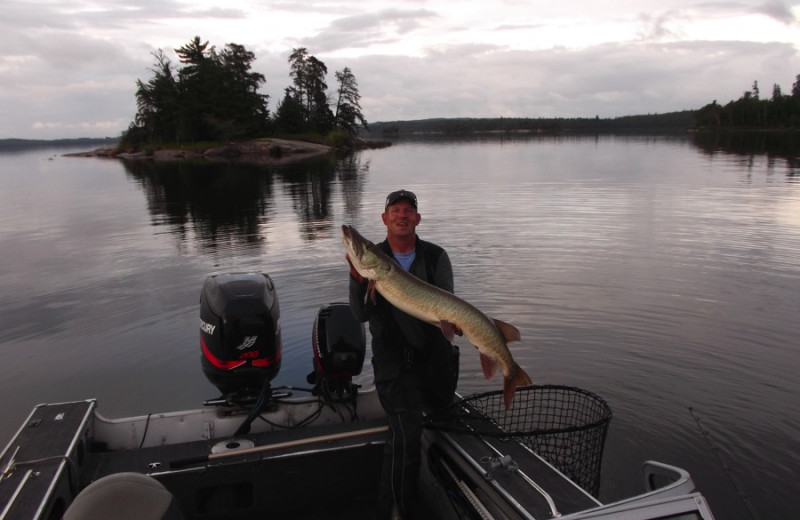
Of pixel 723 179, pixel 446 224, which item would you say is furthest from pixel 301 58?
pixel 446 224

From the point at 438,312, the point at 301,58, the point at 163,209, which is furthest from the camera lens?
the point at 301,58

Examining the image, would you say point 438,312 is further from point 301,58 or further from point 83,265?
point 301,58

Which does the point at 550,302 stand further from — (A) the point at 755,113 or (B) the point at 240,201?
(A) the point at 755,113

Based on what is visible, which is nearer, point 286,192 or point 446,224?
point 446,224

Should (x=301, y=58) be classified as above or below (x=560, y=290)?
above

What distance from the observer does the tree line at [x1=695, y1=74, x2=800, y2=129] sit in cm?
12469

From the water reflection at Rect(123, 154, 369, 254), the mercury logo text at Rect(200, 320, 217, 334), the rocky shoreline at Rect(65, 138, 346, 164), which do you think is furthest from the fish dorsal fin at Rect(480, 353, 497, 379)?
the rocky shoreline at Rect(65, 138, 346, 164)

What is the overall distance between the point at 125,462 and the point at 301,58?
3451 inches

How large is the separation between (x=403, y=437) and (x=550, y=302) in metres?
6.23

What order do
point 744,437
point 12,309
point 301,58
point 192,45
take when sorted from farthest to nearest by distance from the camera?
point 301,58, point 192,45, point 12,309, point 744,437

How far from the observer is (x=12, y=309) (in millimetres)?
10188

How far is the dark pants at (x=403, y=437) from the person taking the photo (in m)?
3.92

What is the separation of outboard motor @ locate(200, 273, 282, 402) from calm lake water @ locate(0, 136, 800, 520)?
2278 mm

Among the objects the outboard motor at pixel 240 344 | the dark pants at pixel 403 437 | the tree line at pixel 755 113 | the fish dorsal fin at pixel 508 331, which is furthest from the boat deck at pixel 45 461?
the tree line at pixel 755 113
